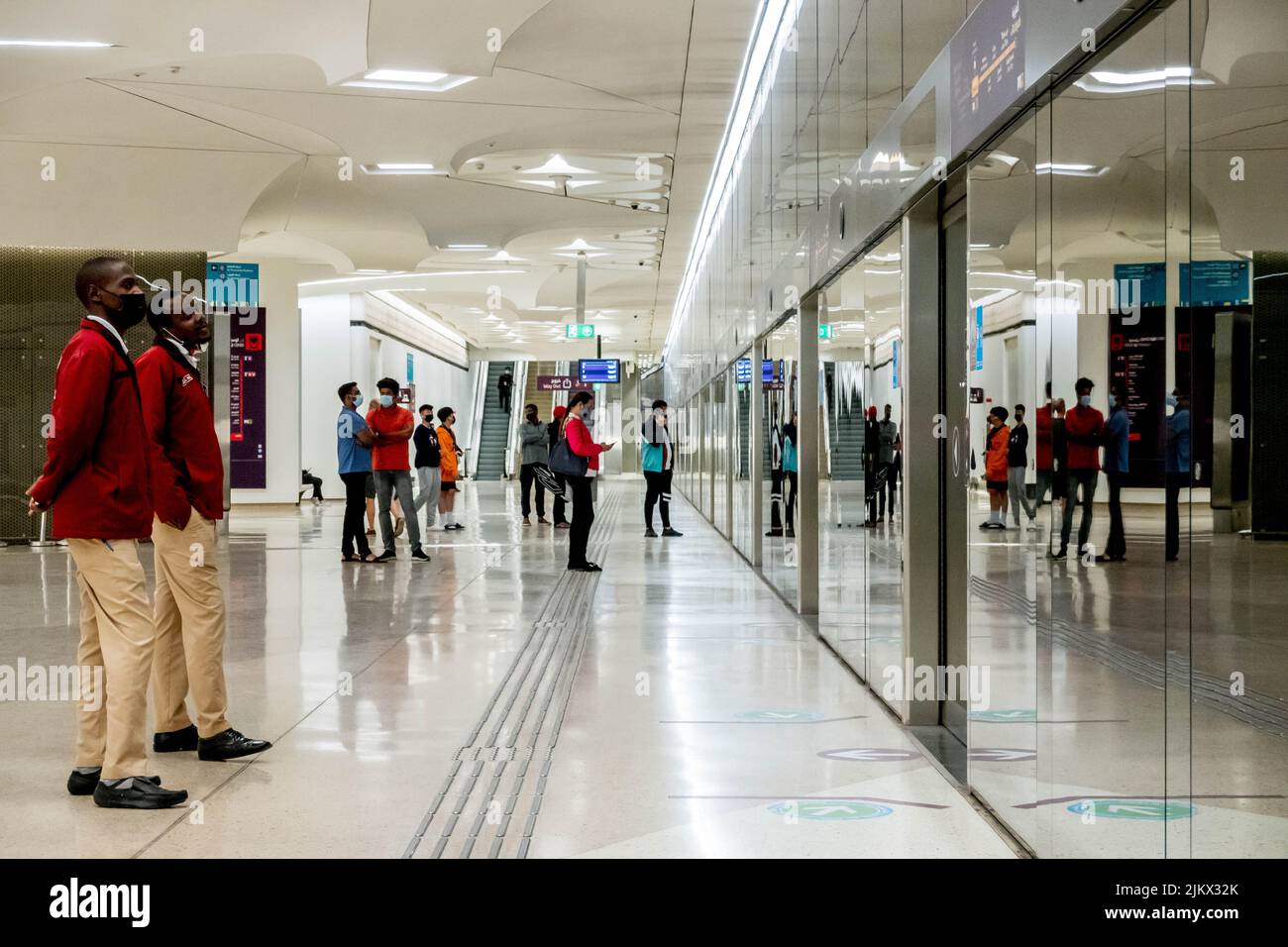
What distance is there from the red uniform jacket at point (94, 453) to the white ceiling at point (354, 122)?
21.8 ft

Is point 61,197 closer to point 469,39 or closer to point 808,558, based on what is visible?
point 469,39

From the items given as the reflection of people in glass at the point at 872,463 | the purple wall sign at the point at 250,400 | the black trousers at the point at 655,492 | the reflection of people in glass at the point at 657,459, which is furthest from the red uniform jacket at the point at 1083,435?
the purple wall sign at the point at 250,400

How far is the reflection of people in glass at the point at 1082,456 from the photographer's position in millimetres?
3277

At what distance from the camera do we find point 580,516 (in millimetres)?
11938

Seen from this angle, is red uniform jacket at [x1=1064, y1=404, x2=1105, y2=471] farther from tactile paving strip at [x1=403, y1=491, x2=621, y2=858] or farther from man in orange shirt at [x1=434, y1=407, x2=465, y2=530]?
man in orange shirt at [x1=434, y1=407, x2=465, y2=530]

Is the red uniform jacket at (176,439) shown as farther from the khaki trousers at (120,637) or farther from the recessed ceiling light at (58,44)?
the recessed ceiling light at (58,44)

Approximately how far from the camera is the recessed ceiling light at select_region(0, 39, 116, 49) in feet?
34.9

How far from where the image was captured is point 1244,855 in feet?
8.54

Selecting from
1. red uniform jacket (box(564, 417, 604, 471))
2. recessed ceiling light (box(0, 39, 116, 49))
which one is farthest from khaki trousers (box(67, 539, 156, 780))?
recessed ceiling light (box(0, 39, 116, 49))

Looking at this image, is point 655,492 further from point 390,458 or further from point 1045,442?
point 1045,442

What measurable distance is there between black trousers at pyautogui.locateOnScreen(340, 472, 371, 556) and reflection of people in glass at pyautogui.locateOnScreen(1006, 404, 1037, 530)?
950 centimetres
